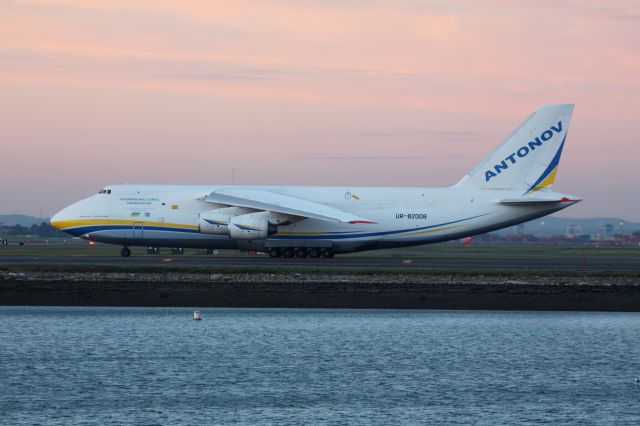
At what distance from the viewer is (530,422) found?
22922 millimetres

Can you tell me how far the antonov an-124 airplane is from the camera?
5969 centimetres

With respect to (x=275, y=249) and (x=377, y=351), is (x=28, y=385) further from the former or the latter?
(x=275, y=249)

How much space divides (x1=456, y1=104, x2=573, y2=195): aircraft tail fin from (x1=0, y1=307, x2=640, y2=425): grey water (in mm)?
19714

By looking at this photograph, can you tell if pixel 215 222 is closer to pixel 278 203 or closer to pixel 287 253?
pixel 278 203

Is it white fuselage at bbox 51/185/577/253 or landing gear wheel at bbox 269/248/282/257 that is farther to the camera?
landing gear wheel at bbox 269/248/282/257

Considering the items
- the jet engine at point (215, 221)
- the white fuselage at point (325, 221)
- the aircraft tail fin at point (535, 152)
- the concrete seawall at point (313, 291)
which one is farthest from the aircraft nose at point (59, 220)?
the aircraft tail fin at point (535, 152)

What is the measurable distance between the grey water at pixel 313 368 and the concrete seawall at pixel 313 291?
0.63 m

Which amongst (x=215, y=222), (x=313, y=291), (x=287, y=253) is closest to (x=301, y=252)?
(x=287, y=253)

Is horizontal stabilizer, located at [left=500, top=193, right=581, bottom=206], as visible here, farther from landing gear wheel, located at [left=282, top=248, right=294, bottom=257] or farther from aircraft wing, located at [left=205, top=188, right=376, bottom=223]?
landing gear wheel, located at [left=282, top=248, right=294, bottom=257]

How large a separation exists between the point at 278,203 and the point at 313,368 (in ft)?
98.8

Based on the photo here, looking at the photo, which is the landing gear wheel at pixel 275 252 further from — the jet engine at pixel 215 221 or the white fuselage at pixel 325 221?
the jet engine at pixel 215 221

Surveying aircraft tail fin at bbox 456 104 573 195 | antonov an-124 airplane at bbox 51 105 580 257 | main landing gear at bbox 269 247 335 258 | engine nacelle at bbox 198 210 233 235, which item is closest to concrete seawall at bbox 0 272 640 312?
engine nacelle at bbox 198 210 233 235

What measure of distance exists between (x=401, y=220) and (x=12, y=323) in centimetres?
2800

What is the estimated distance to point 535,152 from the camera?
200ft
